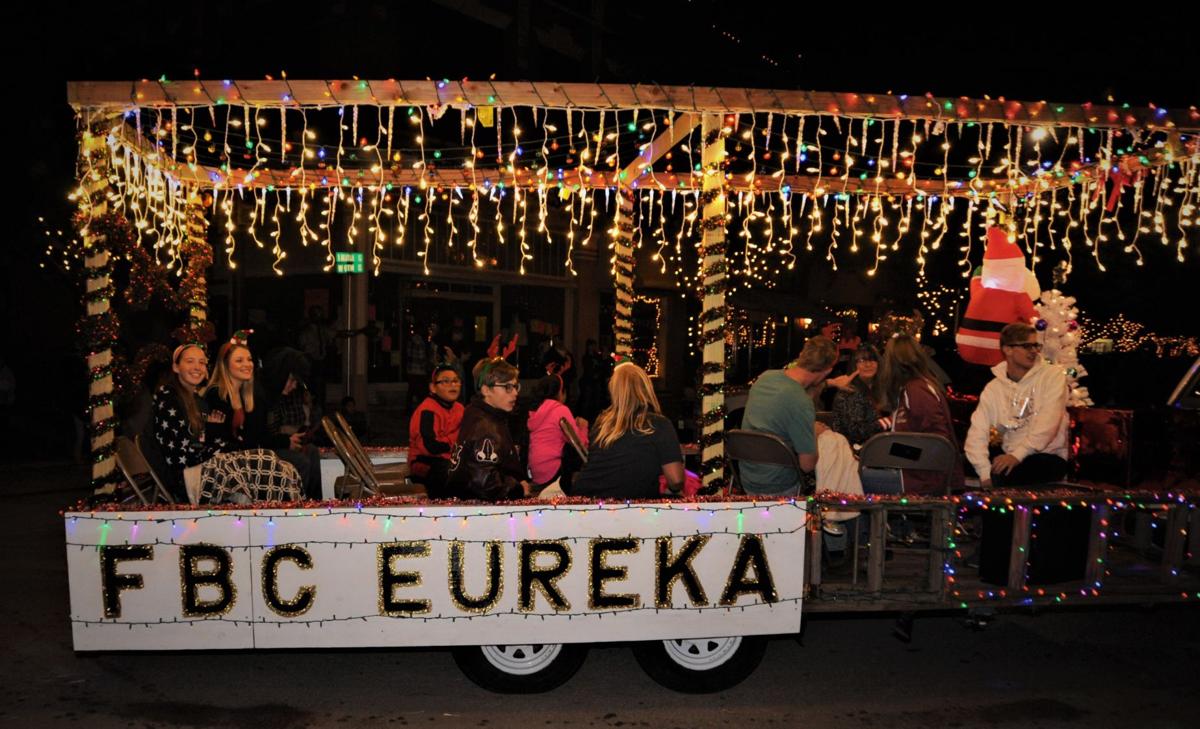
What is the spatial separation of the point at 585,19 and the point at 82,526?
2051 cm

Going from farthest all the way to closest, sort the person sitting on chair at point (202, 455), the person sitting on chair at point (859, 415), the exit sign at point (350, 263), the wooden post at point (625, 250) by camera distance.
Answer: the exit sign at point (350, 263) → the wooden post at point (625, 250) → the person sitting on chair at point (859, 415) → the person sitting on chair at point (202, 455)

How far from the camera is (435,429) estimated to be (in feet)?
20.0

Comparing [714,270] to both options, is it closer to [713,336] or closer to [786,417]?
[713,336]

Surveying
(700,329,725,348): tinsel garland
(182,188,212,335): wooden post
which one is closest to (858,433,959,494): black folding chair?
(700,329,725,348): tinsel garland

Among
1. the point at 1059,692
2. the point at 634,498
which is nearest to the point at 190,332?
the point at 634,498

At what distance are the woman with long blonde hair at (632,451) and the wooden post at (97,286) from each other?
2.95 m

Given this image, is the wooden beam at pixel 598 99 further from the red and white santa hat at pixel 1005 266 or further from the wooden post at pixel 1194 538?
the wooden post at pixel 1194 538

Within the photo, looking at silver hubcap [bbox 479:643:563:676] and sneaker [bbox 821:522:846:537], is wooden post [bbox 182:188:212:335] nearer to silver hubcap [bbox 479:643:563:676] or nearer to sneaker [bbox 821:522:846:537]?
silver hubcap [bbox 479:643:563:676]

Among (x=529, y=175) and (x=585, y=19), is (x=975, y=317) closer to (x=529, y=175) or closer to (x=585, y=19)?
(x=529, y=175)

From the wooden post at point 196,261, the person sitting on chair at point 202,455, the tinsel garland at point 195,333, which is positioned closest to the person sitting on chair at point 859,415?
the person sitting on chair at point 202,455

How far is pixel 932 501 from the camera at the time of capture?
4.37m

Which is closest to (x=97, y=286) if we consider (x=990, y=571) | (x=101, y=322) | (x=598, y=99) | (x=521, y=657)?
(x=101, y=322)

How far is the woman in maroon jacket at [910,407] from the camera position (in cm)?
503

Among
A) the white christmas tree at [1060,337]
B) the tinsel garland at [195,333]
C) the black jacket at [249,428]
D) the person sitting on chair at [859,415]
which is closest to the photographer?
the black jacket at [249,428]
